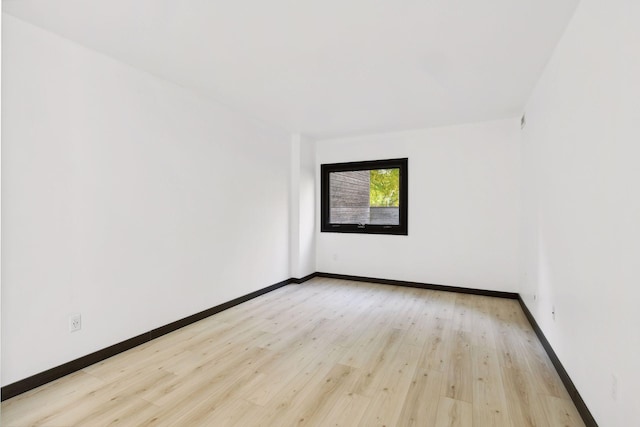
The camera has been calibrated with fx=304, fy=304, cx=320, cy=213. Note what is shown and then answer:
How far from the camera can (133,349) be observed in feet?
8.48

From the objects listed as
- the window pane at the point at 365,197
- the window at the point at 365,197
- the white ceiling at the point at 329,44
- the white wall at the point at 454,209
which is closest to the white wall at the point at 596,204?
the white ceiling at the point at 329,44

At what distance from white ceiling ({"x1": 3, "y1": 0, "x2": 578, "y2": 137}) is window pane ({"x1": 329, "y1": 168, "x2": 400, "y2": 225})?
1612mm

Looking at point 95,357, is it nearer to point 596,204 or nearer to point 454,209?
point 596,204

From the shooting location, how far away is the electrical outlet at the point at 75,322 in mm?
2225

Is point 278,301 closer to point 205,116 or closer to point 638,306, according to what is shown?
point 205,116

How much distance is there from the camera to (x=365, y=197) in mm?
5113

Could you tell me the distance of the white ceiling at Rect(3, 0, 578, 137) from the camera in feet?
6.14

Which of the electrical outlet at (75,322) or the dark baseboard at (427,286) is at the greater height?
the electrical outlet at (75,322)

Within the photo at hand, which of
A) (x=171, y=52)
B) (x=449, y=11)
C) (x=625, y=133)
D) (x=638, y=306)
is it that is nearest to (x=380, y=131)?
(x=449, y=11)

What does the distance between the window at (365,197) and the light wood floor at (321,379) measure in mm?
1820

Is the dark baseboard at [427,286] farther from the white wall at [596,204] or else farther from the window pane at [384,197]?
the white wall at [596,204]

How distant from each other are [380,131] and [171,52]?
3123 millimetres

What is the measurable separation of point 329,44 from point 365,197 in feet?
10.2

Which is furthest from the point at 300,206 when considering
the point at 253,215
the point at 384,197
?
the point at 384,197
